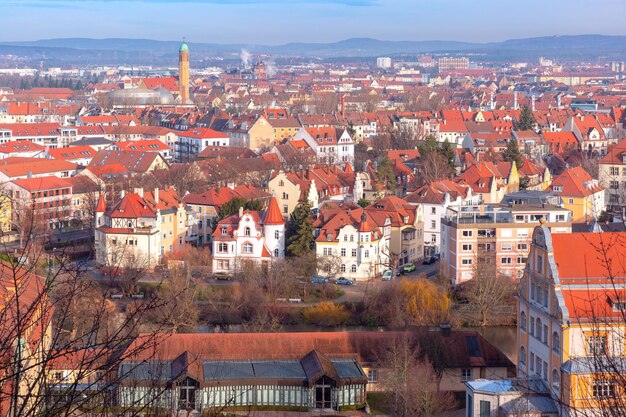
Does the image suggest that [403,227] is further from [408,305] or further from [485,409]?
[485,409]

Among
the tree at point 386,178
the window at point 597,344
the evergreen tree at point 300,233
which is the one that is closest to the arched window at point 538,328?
the window at point 597,344

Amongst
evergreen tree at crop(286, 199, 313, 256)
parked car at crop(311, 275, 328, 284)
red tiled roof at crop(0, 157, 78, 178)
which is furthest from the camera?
red tiled roof at crop(0, 157, 78, 178)

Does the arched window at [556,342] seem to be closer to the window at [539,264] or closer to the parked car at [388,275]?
the window at [539,264]

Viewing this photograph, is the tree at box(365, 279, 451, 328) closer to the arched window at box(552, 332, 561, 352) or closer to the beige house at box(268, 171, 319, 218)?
the arched window at box(552, 332, 561, 352)

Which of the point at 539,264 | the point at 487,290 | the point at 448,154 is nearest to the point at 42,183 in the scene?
the point at 448,154

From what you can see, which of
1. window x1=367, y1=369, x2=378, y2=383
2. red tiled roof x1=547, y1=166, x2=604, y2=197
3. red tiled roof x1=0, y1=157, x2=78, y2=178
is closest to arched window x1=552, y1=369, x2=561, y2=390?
window x1=367, y1=369, x2=378, y2=383

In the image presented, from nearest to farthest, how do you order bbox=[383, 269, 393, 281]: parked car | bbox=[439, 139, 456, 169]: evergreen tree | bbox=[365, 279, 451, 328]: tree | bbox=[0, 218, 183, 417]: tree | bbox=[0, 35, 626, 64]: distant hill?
bbox=[0, 218, 183, 417]: tree, bbox=[365, 279, 451, 328]: tree, bbox=[383, 269, 393, 281]: parked car, bbox=[439, 139, 456, 169]: evergreen tree, bbox=[0, 35, 626, 64]: distant hill
